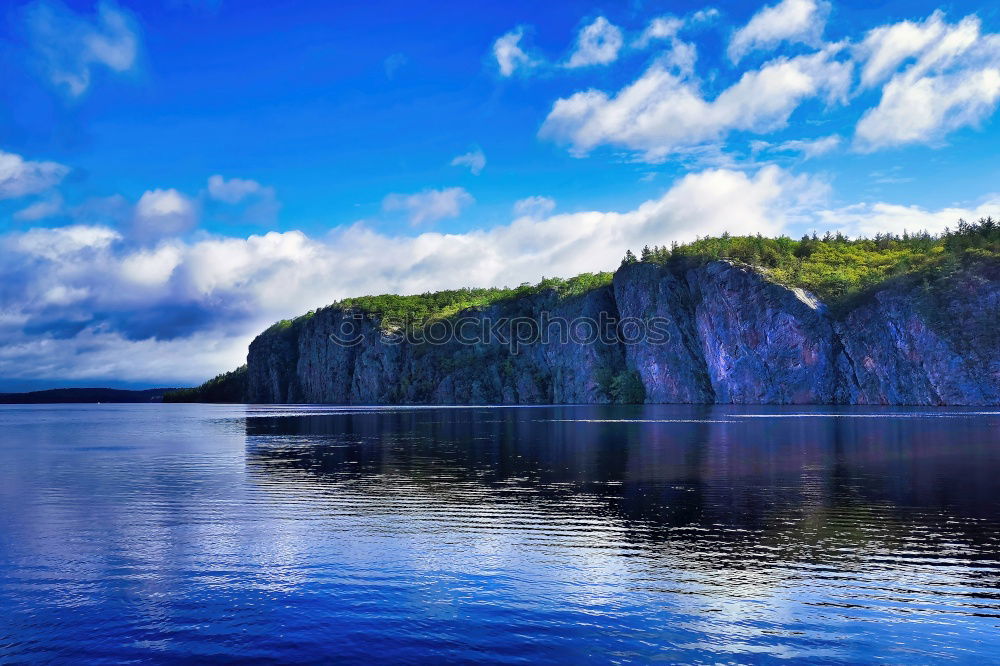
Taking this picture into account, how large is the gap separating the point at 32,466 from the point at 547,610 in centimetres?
4344

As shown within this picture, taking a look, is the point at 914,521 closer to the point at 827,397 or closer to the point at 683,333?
the point at 827,397

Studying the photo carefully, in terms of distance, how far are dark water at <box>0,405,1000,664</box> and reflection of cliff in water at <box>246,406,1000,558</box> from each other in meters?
0.22

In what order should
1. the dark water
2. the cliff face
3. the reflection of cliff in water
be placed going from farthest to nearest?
the cliff face
the reflection of cliff in water
the dark water

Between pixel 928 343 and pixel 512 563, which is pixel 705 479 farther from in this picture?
pixel 928 343

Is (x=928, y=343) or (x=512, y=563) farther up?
(x=928, y=343)

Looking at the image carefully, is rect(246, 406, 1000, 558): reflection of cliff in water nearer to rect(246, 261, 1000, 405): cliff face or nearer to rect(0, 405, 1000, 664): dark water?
rect(0, 405, 1000, 664): dark water

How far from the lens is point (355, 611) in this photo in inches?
587

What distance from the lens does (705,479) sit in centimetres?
3397

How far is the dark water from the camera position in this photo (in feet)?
43.2

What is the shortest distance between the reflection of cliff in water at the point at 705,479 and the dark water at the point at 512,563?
0.71ft

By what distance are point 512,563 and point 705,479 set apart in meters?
17.8

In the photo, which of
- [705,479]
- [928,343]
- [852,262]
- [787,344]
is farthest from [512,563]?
[852,262]

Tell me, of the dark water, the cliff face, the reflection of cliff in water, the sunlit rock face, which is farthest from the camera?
the cliff face

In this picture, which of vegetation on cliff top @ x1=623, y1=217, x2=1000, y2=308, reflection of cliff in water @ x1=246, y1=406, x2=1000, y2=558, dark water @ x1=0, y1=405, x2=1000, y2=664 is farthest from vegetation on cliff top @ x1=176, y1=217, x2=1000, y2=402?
dark water @ x1=0, y1=405, x2=1000, y2=664
